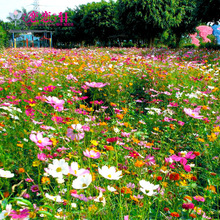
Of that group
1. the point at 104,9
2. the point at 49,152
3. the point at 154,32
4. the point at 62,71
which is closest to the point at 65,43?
the point at 104,9

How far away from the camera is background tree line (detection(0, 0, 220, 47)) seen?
15.6 metres

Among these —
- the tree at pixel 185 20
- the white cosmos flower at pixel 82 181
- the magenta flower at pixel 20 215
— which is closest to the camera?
the magenta flower at pixel 20 215

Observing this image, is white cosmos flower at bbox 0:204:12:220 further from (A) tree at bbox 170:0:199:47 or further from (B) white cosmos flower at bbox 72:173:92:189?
(A) tree at bbox 170:0:199:47

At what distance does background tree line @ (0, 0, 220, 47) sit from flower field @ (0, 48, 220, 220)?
1146 centimetres

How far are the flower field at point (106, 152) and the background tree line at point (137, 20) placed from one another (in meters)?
11.5

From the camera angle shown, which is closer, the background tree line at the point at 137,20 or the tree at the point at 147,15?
the background tree line at the point at 137,20

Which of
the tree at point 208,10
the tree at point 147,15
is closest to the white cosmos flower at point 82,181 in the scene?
the tree at point 208,10

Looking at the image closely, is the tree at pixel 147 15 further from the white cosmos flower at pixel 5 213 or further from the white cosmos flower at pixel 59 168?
the white cosmos flower at pixel 5 213

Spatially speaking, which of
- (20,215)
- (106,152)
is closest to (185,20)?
(106,152)

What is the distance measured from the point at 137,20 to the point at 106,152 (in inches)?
635

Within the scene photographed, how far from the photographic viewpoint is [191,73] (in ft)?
14.8

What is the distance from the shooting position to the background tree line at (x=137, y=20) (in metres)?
15.6

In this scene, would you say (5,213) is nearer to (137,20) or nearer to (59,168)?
(59,168)

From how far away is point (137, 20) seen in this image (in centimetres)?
1627
